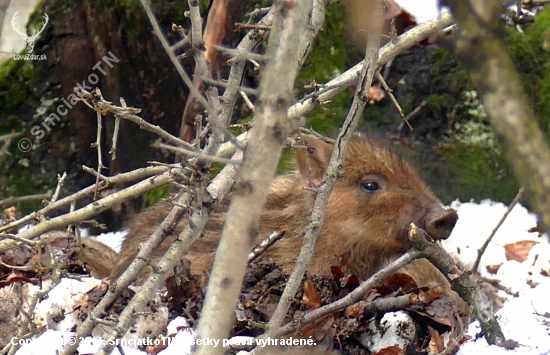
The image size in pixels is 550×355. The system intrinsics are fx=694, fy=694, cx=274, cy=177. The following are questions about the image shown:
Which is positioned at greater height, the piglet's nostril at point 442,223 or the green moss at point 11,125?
the green moss at point 11,125

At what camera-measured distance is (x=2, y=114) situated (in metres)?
7.32

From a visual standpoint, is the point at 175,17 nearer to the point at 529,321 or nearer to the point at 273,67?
the point at 529,321

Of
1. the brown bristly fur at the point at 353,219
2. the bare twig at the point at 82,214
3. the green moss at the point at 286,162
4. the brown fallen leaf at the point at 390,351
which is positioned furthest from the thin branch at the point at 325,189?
the green moss at the point at 286,162

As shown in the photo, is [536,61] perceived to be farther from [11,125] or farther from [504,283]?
[11,125]

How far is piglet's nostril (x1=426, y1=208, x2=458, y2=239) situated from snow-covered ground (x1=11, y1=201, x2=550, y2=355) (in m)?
0.57

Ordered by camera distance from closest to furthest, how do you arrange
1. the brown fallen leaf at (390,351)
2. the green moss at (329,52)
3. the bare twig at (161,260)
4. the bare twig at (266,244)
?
the bare twig at (161,260), the brown fallen leaf at (390,351), the bare twig at (266,244), the green moss at (329,52)

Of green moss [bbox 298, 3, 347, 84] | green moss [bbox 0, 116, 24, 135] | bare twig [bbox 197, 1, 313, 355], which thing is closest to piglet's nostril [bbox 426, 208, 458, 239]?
green moss [bbox 298, 3, 347, 84]

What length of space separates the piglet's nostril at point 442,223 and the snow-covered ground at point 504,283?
1.86 ft

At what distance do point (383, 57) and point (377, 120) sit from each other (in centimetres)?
288

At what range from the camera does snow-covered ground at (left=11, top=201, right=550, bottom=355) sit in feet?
10.7

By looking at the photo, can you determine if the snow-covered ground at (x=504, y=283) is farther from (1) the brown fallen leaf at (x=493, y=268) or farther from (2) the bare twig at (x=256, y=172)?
(2) the bare twig at (x=256, y=172)

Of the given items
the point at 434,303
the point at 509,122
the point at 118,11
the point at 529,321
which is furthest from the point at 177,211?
the point at 118,11

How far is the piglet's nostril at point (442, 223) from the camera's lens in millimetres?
4328

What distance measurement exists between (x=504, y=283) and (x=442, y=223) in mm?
1087
